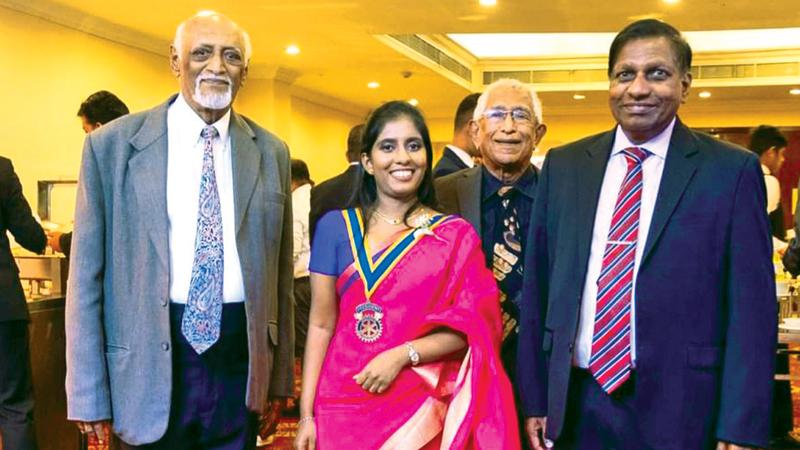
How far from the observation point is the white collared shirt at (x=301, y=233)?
4945 mm

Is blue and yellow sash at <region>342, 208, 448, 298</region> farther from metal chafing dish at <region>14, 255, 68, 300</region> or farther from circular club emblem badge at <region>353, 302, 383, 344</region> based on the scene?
metal chafing dish at <region>14, 255, 68, 300</region>

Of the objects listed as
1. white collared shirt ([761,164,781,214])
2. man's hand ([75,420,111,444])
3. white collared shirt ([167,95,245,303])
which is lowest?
man's hand ([75,420,111,444])

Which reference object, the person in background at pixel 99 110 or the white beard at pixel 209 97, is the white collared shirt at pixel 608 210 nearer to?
the white beard at pixel 209 97

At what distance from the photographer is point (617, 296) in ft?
5.91

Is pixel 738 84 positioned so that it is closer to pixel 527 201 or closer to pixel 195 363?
pixel 527 201

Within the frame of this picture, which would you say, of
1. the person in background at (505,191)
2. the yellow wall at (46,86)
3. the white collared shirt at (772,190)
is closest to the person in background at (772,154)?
the white collared shirt at (772,190)

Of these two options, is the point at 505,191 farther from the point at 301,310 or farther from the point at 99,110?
the point at 301,310

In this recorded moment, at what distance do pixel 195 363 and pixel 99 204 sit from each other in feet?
1.47

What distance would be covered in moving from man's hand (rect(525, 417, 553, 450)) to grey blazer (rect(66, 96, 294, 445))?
67 centimetres

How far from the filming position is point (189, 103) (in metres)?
2.09

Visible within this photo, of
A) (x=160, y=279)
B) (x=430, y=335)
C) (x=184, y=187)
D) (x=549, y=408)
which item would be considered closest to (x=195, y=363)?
(x=160, y=279)

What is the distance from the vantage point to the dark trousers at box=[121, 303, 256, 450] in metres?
2.01

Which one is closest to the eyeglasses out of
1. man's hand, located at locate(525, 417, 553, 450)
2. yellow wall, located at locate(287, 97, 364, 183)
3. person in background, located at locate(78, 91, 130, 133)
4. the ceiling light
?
man's hand, located at locate(525, 417, 553, 450)

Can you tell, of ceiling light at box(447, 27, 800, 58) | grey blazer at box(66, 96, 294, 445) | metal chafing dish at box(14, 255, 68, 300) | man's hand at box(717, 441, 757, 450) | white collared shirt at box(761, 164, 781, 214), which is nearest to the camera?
man's hand at box(717, 441, 757, 450)
